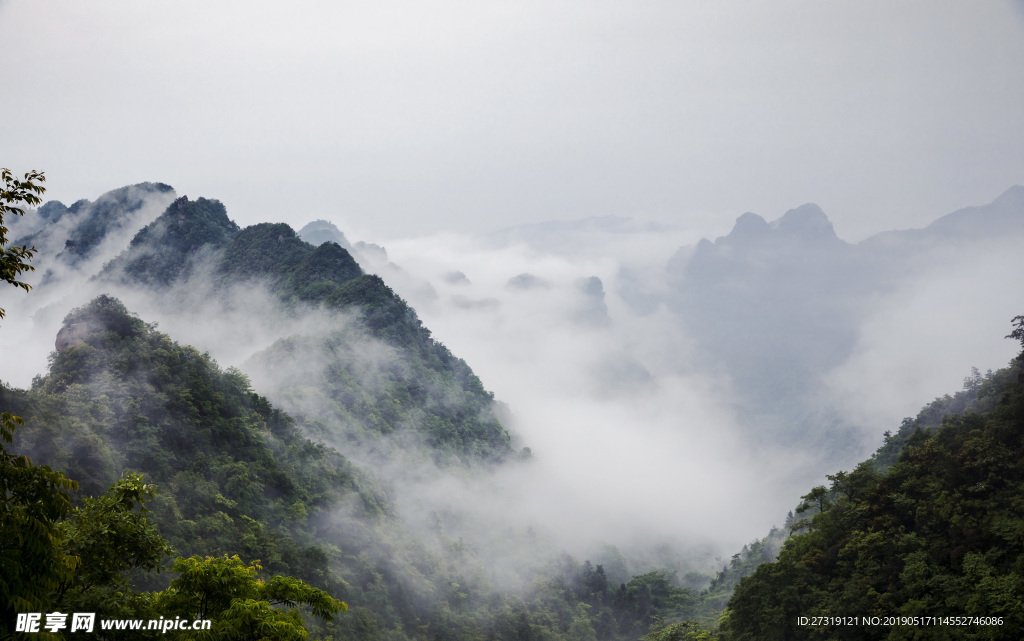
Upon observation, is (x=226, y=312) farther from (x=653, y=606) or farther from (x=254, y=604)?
(x=254, y=604)

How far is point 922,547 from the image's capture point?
25.1 meters

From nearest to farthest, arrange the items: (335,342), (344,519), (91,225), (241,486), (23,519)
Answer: (23,519), (241,486), (344,519), (335,342), (91,225)

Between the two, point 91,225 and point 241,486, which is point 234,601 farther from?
point 91,225

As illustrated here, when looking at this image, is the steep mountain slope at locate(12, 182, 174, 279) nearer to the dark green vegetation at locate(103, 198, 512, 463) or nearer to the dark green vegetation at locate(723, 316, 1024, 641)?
the dark green vegetation at locate(103, 198, 512, 463)

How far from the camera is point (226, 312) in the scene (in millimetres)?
78688

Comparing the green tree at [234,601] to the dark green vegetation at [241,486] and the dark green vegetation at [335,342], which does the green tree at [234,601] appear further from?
the dark green vegetation at [335,342]

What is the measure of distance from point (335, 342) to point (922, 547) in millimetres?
56760

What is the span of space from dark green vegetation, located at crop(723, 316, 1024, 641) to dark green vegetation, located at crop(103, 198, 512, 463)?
4121 cm

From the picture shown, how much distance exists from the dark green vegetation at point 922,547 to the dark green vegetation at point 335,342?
4121 cm

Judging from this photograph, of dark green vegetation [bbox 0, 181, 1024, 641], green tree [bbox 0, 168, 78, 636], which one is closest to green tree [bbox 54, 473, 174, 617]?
dark green vegetation [bbox 0, 181, 1024, 641]

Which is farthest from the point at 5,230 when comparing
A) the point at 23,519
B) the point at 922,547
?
the point at 922,547

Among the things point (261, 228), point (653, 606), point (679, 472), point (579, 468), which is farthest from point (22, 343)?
point (679, 472)

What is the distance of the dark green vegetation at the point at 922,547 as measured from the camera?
22.2 meters

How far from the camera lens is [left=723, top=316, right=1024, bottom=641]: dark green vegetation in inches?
876
